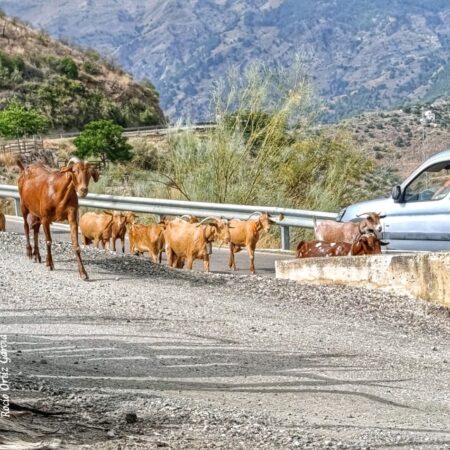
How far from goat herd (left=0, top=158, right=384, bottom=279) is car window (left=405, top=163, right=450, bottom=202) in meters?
0.75

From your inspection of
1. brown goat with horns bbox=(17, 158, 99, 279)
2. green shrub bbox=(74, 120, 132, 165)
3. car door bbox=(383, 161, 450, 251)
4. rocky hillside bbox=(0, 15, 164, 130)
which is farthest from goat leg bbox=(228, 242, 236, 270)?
rocky hillside bbox=(0, 15, 164, 130)

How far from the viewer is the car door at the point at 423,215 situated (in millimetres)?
18500

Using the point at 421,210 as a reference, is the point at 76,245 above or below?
below

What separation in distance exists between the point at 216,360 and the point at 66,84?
95.3m

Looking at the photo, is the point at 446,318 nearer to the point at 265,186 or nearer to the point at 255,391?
the point at 255,391

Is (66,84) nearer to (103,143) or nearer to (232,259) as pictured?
(103,143)

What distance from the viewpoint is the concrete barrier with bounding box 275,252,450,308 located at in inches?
619

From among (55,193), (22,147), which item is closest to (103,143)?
(22,147)

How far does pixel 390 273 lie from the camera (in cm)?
1623

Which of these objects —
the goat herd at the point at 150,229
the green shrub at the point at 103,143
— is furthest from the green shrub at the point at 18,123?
the goat herd at the point at 150,229

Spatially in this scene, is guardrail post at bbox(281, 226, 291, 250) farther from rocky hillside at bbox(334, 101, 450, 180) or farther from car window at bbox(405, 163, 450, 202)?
rocky hillside at bbox(334, 101, 450, 180)

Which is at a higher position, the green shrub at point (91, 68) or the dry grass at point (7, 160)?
the green shrub at point (91, 68)

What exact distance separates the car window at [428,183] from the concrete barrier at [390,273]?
8.97 ft

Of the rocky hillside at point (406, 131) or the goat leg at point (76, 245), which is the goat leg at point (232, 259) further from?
the rocky hillside at point (406, 131)
